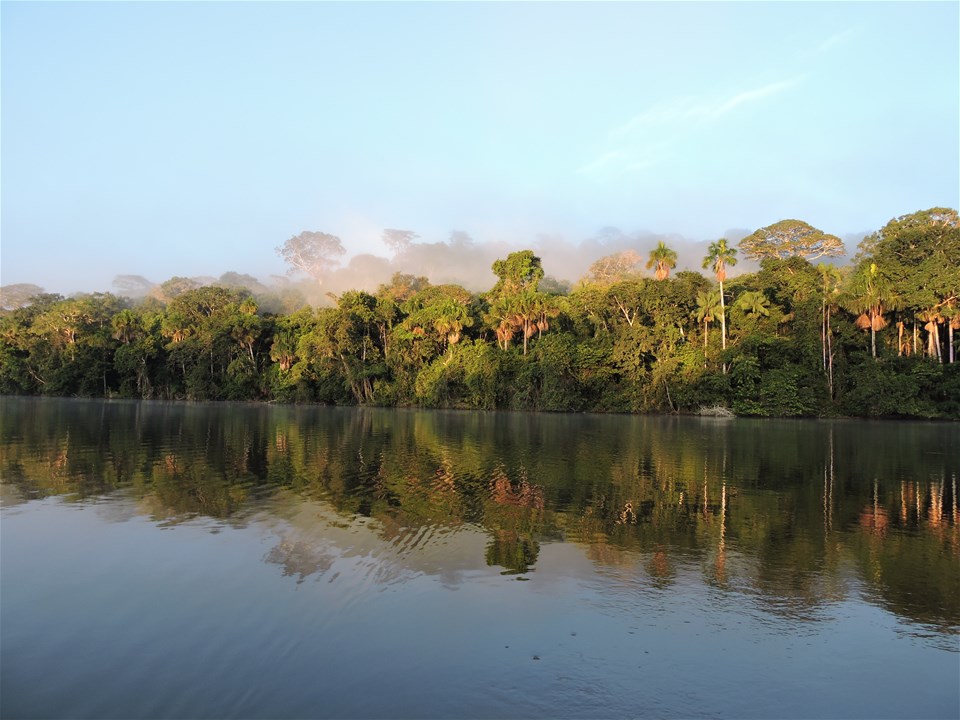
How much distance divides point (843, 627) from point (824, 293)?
5167 cm

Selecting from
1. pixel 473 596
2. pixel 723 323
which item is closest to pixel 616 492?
pixel 473 596

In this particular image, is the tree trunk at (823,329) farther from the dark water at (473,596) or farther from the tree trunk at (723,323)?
the dark water at (473,596)

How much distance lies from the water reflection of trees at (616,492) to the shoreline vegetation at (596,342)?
2233 centimetres

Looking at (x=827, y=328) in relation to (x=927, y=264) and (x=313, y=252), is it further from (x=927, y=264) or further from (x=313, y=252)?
(x=313, y=252)

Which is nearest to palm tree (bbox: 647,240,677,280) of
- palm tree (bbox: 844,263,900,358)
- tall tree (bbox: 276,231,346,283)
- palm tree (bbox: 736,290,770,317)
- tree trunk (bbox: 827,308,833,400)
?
palm tree (bbox: 736,290,770,317)

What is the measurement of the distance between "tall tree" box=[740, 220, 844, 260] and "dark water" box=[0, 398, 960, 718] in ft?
194

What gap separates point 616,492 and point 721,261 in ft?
144

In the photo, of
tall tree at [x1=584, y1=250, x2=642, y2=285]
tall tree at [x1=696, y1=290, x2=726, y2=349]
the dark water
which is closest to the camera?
the dark water

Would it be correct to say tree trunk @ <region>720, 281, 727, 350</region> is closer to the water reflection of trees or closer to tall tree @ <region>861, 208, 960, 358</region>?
tall tree @ <region>861, 208, 960, 358</region>

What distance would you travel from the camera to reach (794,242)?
2692 inches

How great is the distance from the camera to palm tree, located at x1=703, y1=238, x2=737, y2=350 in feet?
171

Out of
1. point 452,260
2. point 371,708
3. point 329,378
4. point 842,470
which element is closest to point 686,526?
point 371,708

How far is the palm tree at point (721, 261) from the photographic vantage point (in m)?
52.2

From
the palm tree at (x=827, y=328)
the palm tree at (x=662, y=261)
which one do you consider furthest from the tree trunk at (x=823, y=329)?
the palm tree at (x=662, y=261)
